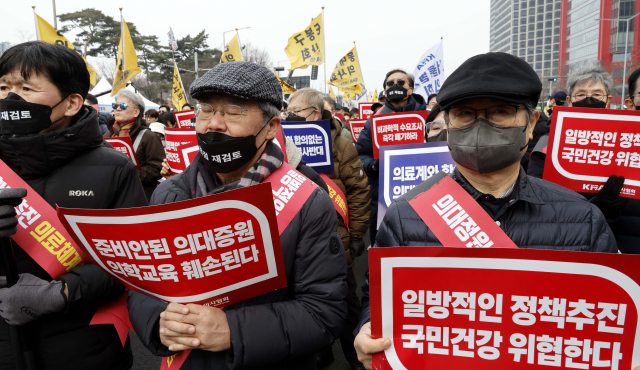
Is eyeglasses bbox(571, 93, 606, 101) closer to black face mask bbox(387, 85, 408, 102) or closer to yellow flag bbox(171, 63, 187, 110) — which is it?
black face mask bbox(387, 85, 408, 102)

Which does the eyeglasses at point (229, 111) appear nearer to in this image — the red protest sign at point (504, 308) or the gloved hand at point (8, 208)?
the gloved hand at point (8, 208)

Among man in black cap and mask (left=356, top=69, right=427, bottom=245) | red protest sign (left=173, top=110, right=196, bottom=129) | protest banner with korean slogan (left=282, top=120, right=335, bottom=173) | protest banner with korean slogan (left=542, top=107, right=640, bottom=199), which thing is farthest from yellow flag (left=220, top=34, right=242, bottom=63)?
protest banner with korean slogan (left=542, top=107, right=640, bottom=199)

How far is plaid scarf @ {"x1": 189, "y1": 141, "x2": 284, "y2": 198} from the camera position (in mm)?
1791

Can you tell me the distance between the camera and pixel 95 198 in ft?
6.66

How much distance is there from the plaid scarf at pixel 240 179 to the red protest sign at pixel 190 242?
0.43 metres

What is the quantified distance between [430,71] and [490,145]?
8.26 m

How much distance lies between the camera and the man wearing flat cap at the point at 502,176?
1.49m

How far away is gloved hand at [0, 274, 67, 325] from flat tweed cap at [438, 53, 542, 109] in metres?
1.75

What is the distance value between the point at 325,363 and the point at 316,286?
2381 mm

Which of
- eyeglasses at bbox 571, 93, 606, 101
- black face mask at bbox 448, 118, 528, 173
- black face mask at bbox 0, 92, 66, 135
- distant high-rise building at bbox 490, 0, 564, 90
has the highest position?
distant high-rise building at bbox 490, 0, 564, 90

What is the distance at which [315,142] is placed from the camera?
147 inches

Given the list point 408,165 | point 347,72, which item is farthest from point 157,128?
point 347,72

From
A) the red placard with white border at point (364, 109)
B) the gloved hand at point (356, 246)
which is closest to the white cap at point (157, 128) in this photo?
the red placard with white border at point (364, 109)

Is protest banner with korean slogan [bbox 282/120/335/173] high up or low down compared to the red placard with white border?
down
